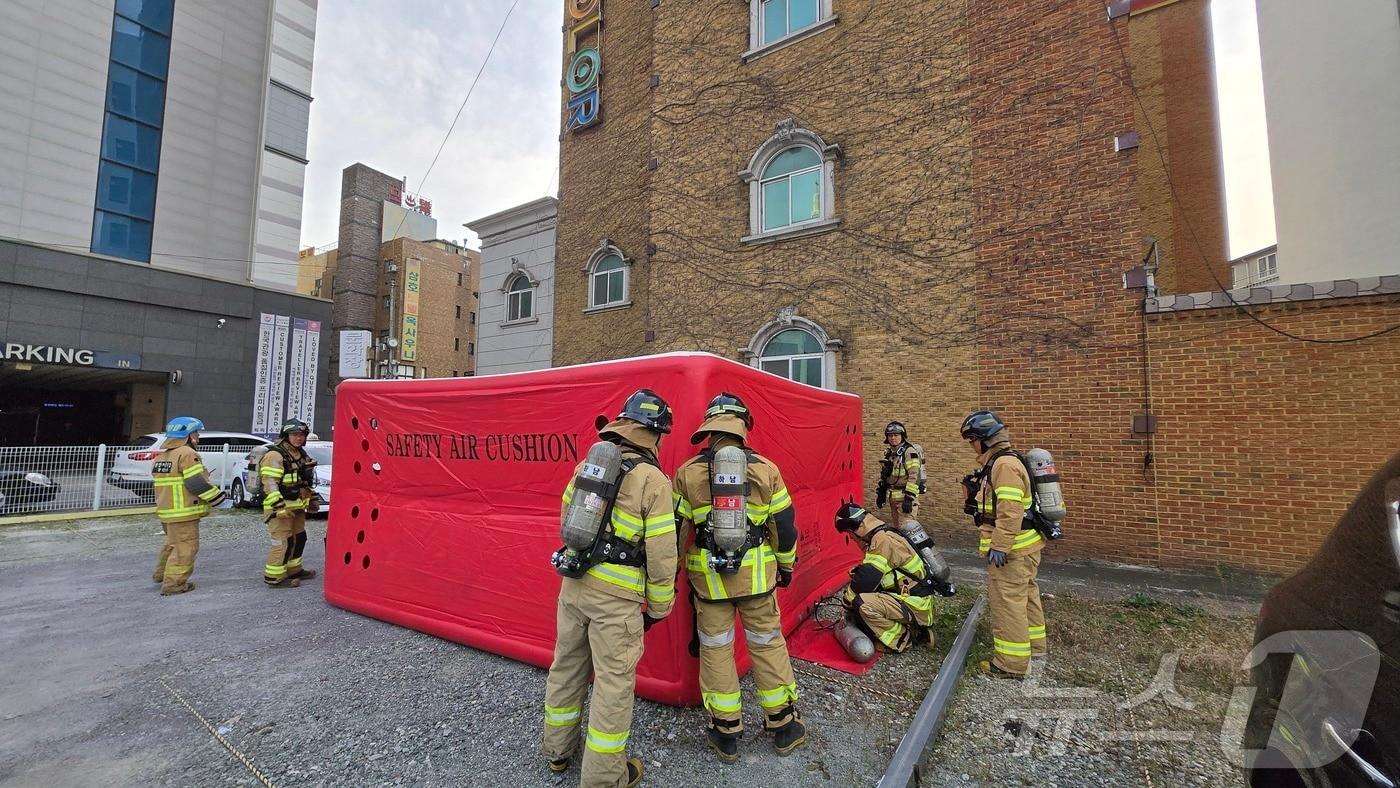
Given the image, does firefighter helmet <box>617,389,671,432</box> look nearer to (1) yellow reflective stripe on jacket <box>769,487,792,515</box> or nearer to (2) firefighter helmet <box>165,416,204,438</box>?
(1) yellow reflective stripe on jacket <box>769,487,792,515</box>

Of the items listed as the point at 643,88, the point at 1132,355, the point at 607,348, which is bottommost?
the point at 1132,355

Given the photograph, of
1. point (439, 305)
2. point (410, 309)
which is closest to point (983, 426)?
point (410, 309)

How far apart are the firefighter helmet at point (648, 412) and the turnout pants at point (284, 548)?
5.52 m

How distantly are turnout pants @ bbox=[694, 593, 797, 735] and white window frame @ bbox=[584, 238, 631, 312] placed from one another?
1028 centimetres

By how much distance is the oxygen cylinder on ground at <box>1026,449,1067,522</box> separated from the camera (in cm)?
424

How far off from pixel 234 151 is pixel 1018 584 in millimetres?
28586

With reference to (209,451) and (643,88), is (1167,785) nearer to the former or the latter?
(643,88)

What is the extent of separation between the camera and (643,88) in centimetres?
1319

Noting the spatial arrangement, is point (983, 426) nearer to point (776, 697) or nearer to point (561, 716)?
A: point (776, 697)

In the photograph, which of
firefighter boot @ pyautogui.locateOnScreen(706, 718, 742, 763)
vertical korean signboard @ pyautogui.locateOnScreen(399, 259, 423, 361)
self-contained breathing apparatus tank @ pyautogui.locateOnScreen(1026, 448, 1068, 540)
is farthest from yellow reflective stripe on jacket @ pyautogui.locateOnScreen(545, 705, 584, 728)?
vertical korean signboard @ pyautogui.locateOnScreen(399, 259, 423, 361)

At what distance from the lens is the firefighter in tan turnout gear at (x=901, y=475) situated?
730cm

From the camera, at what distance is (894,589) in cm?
466

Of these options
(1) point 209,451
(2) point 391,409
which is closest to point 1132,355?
(2) point 391,409

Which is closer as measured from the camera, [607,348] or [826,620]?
[826,620]
